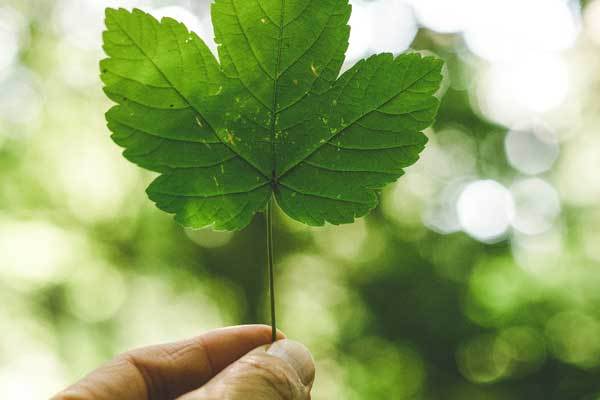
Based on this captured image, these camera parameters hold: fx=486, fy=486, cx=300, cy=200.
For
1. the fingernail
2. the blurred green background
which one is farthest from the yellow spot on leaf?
the blurred green background

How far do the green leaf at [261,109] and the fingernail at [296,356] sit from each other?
501mm

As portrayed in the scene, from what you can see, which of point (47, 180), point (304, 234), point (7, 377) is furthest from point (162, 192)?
point (7, 377)

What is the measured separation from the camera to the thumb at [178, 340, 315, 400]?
1455 millimetres

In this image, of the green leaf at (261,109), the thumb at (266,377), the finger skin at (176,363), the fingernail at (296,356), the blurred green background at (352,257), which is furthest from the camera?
the blurred green background at (352,257)

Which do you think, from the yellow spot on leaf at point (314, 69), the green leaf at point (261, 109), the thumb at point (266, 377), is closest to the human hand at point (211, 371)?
the thumb at point (266, 377)

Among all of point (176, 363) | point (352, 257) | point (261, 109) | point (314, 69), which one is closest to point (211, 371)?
point (176, 363)

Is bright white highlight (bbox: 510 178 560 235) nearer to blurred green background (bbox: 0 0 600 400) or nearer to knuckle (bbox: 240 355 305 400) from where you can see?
blurred green background (bbox: 0 0 600 400)

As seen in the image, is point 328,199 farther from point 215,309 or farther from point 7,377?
point 7,377

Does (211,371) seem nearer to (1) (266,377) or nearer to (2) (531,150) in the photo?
(1) (266,377)

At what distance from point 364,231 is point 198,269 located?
15.8 ft

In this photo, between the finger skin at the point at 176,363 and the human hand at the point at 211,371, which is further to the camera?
the finger skin at the point at 176,363

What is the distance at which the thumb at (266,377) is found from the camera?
1.46 metres

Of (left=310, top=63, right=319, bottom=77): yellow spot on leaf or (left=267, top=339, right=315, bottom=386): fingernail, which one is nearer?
(left=310, top=63, right=319, bottom=77): yellow spot on leaf

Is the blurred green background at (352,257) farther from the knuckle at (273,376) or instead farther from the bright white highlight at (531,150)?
the knuckle at (273,376)
